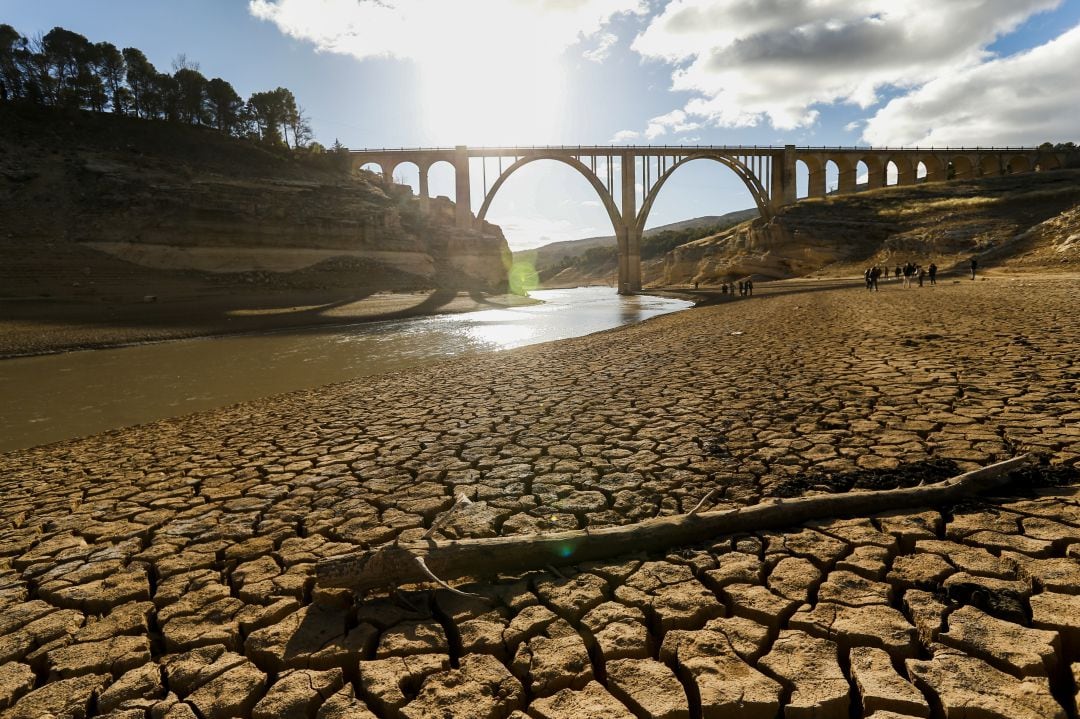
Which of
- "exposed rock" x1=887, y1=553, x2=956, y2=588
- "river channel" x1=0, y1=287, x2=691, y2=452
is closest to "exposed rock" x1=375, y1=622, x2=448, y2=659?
"exposed rock" x1=887, y1=553, x2=956, y2=588

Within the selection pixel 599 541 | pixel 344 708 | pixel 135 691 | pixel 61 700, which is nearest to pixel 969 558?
pixel 599 541

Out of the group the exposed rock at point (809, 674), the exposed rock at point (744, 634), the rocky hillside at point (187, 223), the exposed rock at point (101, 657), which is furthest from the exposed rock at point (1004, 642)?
the rocky hillside at point (187, 223)

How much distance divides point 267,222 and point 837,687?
112ft

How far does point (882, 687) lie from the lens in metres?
1.73

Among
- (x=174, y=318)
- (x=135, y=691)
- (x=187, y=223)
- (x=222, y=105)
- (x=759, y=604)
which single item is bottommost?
(x=135, y=691)

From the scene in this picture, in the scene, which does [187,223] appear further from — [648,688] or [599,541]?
[648,688]

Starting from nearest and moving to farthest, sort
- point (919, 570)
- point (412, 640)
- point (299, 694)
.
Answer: point (299, 694), point (412, 640), point (919, 570)

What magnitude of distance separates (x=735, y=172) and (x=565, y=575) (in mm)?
50831

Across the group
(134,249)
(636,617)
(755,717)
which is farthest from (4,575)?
(134,249)

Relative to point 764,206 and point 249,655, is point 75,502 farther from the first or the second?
point 764,206

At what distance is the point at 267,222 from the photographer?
1179 inches

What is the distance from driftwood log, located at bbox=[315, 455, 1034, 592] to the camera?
2459 mm

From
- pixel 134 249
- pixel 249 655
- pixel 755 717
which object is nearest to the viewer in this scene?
pixel 755 717

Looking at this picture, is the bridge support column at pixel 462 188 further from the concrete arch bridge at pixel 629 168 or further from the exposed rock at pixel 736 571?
the exposed rock at pixel 736 571
